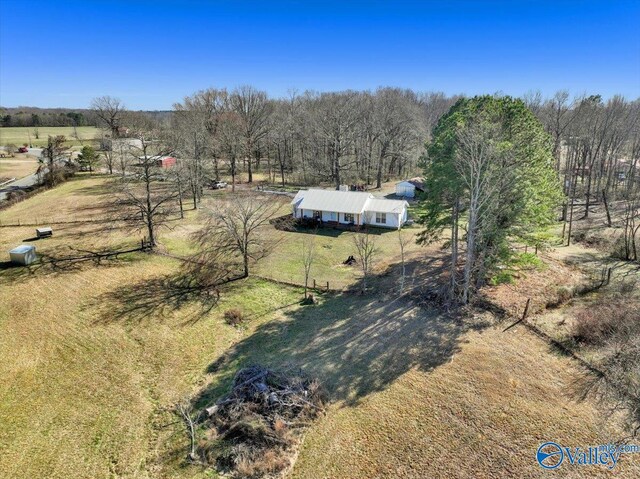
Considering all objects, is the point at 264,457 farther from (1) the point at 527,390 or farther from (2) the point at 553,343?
(2) the point at 553,343

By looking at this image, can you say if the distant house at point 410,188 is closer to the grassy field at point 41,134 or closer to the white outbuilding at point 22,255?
the white outbuilding at point 22,255

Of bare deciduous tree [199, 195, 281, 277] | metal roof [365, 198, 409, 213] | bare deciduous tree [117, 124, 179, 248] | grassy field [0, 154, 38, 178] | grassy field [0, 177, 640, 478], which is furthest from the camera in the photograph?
grassy field [0, 154, 38, 178]

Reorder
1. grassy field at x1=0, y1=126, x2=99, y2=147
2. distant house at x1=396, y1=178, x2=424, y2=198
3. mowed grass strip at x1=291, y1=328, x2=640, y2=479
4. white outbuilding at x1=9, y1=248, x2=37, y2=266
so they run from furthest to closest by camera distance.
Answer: grassy field at x1=0, y1=126, x2=99, y2=147, distant house at x1=396, y1=178, x2=424, y2=198, white outbuilding at x1=9, y1=248, x2=37, y2=266, mowed grass strip at x1=291, y1=328, x2=640, y2=479

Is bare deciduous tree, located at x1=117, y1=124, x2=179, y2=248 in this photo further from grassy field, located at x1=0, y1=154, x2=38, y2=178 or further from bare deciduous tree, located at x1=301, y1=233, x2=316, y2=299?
grassy field, located at x1=0, y1=154, x2=38, y2=178

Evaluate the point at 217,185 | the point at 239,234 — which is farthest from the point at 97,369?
the point at 217,185

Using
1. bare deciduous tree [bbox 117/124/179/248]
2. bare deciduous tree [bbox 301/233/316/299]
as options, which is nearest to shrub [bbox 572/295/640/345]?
bare deciduous tree [bbox 301/233/316/299]

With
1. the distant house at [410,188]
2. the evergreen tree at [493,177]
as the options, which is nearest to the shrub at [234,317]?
the evergreen tree at [493,177]
